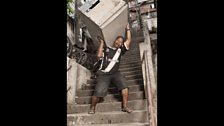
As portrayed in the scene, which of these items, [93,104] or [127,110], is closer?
[127,110]

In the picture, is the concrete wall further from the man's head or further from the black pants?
the man's head

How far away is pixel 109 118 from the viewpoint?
3936 millimetres

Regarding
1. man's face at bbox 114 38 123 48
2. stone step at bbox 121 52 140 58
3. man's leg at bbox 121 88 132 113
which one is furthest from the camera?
stone step at bbox 121 52 140 58

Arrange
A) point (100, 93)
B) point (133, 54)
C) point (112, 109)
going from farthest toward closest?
point (133, 54) < point (112, 109) < point (100, 93)

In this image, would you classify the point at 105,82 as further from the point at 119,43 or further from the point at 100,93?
the point at 119,43

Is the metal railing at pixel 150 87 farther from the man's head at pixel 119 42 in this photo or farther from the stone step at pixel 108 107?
the man's head at pixel 119 42

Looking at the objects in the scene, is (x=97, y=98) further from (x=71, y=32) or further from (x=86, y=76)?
(x=71, y=32)

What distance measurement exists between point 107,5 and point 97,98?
1619 millimetres

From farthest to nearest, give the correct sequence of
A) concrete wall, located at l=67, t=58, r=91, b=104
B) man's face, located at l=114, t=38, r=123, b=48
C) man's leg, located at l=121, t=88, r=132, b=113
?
1. concrete wall, located at l=67, t=58, r=91, b=104
2. man's face, located at l=114, t=38, r=123, b=48
3. man's leg, located at l=121, t=88, r=132, b=113

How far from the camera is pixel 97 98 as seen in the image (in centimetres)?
416

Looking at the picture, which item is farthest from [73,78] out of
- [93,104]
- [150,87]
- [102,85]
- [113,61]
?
[150,87]

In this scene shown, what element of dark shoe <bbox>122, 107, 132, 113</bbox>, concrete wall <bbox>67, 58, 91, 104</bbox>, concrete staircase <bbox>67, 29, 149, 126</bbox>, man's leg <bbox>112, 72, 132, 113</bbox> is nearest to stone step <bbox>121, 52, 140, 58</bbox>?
concrete staircase <bbox>67, 29, 149, 126</bbox>

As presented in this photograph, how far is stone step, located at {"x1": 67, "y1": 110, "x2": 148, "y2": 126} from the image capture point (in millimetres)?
3807
